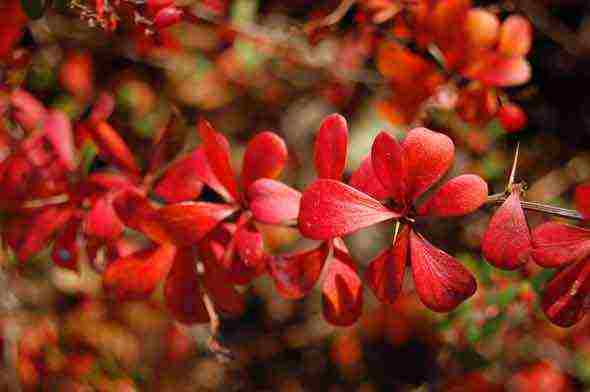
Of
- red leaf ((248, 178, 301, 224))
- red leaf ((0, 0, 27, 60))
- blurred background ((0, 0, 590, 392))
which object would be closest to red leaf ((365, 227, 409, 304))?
red leaf ((248, 178, 301, 224))

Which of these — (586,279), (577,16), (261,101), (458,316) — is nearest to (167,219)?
(586,279)

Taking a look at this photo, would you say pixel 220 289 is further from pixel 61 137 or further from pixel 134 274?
pixel 61 137

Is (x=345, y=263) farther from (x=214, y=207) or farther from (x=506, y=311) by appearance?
(x=506, y=311)

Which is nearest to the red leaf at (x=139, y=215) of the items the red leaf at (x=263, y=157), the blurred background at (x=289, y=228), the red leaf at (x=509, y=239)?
the red leaf at (x=263, y=157)

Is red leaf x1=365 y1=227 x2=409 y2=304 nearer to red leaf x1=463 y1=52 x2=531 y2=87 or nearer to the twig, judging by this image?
the twig

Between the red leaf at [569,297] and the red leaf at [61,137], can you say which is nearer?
the red leaf at [569,297]

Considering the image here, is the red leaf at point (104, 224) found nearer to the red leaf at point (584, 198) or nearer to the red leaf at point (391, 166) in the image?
the red leaf at point (391, 166)
